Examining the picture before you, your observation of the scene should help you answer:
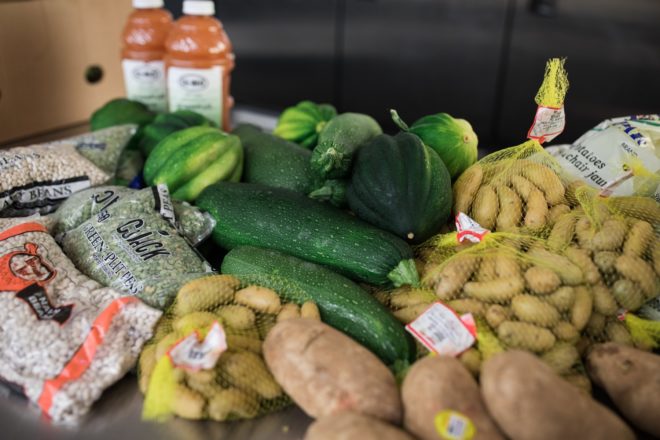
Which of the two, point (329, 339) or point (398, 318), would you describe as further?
point (398, 318)

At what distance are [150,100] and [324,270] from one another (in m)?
0.87

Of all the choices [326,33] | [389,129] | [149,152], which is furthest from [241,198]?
[326,33]

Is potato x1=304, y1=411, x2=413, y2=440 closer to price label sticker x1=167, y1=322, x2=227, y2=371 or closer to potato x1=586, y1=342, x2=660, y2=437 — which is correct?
price label sticker x1=167, y1=322, x2=227, y2=371

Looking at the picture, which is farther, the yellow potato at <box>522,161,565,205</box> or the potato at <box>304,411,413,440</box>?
the yellow potato at <box>522,161,565,205</box>

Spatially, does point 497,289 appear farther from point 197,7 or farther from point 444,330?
point 197,7

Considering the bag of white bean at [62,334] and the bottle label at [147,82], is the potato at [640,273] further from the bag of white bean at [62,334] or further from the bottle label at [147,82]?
the bottle label at [147,82]

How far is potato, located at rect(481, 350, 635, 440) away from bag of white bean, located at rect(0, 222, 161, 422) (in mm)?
473

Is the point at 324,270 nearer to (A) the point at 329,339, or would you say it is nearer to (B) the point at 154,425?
(A) the point at 329,339

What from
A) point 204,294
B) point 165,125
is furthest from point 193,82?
point 204,294

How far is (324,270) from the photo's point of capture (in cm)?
91

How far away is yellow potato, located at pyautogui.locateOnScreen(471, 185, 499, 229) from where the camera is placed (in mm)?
937

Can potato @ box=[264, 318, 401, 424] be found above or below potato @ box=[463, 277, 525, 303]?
below

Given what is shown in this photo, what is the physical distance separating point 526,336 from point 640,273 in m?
0.20

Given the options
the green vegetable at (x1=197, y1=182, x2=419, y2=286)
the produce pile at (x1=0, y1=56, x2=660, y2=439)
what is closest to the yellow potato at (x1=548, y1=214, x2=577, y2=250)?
the produce pile at (x1=0, y1=56, x2=660, y2=439)
